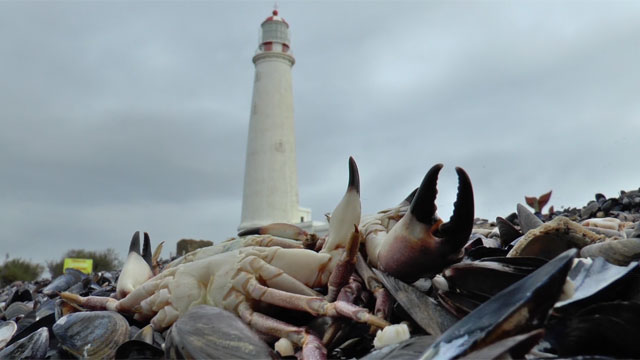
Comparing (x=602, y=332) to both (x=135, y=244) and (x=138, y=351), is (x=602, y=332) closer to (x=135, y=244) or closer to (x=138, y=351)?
(x=138, y=351)

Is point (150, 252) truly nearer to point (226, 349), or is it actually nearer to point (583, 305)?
point (226, 349)

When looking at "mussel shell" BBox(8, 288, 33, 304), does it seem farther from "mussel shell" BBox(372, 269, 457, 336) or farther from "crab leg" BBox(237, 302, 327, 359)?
"mussel shell" BBox(372, 269, 457, 336)

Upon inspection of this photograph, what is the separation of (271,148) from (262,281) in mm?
23935

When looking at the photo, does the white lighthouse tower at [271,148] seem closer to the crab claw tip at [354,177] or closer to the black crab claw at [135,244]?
the black crab claw at [135,244]

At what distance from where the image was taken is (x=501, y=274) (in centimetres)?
175

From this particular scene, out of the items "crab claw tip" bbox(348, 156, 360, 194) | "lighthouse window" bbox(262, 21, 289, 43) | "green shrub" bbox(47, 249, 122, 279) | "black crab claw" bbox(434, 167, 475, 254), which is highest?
"lighthouse window" bbox(262, 21, 289, 43)

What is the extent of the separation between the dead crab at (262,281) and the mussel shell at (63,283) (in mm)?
2761

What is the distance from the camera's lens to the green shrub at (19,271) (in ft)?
55.9

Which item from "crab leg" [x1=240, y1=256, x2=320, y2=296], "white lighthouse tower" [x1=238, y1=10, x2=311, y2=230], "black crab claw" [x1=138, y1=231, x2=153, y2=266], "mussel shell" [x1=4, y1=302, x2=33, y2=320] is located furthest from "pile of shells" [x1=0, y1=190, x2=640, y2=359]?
"white lighthouse tower" [x1=238, y1=10, x2=311, y2=230]

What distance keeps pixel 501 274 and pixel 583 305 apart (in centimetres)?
31

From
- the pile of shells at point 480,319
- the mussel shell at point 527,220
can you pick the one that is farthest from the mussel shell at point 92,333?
the mussel shell at point 527,220

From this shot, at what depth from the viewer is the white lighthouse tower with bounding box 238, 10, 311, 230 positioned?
25.8m

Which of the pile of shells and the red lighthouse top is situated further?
the red lighthouse top

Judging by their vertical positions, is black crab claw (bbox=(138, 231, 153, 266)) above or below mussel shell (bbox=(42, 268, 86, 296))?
above
